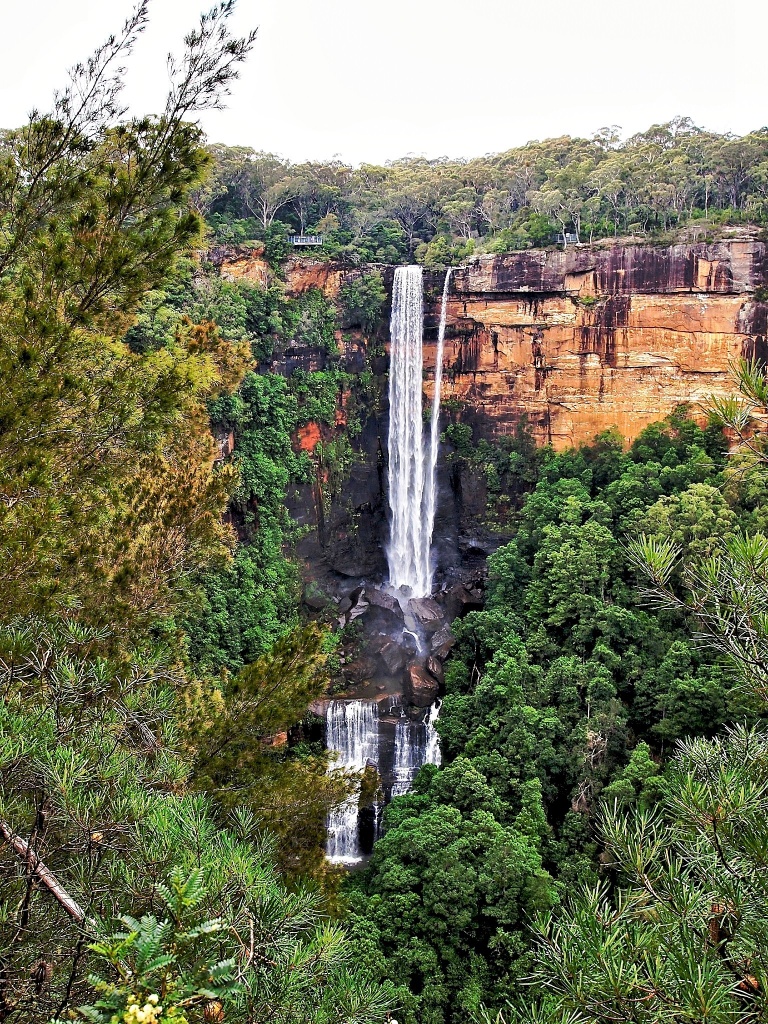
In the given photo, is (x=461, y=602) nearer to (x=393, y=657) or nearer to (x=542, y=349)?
(x=393, y=657)

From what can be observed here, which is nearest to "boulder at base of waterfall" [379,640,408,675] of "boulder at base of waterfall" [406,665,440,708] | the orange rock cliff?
"boulder at base of waterfall" [406,665,440,708]

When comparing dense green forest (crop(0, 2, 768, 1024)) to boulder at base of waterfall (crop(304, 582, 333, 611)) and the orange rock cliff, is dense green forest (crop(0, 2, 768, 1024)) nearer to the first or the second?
the orange rock cliff

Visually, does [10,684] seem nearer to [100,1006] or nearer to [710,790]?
[100,1006]

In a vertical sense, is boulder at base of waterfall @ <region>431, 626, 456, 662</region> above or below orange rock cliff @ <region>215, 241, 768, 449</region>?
below

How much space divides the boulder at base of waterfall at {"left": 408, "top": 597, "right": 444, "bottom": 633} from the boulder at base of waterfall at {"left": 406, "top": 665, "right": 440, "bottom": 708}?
54.9 inches

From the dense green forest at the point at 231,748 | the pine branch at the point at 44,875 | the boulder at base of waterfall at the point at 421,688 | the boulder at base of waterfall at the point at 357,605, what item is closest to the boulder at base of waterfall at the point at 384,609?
the boulder at base of waterfall at the point at 357,605

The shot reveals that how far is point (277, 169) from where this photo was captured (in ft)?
71.1

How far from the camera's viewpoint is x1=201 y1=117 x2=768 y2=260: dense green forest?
1872 centimetres

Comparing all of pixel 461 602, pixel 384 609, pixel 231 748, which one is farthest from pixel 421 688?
pixel 231 748

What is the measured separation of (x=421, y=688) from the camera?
15.4m

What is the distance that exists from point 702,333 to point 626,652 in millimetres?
7484

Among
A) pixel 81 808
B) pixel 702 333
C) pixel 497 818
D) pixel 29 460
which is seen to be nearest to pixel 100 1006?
pixel 81 808

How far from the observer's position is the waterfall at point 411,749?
1453 cm

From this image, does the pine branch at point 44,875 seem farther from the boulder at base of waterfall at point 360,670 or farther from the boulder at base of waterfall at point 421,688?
the boulder at base of waterfall at point 360,670
